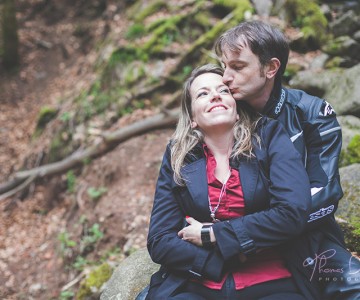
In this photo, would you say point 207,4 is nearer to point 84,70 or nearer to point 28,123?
point 84,70

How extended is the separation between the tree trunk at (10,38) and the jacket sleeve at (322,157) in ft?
38.6

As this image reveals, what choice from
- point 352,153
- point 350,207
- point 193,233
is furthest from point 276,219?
point 352,153

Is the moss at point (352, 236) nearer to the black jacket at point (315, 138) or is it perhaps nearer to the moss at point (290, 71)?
the black jacket at point (315, 138)

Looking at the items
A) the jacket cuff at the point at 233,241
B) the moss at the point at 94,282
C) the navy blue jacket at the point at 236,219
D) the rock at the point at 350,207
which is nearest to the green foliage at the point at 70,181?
the moss at the point at 94,282

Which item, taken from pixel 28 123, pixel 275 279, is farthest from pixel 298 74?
pixel 28 123

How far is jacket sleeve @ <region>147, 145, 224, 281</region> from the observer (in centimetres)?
278

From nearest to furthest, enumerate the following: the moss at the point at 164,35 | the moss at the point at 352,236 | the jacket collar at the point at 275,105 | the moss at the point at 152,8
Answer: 1. the jacket collar at the point at 275,105
2. the moss at the point at 352,236
3. the moss at the point at 164,35
4. the moss at the point at 152,8

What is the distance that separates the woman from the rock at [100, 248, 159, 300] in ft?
2.95

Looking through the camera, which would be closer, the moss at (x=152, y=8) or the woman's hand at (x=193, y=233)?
the woman's hand at (x=193, y=233)

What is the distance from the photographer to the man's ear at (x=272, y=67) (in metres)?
3.23

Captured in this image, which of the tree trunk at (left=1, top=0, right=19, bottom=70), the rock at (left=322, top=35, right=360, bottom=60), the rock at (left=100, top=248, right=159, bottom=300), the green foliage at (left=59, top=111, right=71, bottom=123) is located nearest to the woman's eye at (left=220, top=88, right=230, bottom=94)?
the rock at (left=100, top=248, right=159, bottom=300)

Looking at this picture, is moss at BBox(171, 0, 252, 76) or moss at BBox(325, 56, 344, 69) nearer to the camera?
moss at BBox(325, 56, 344, 69)

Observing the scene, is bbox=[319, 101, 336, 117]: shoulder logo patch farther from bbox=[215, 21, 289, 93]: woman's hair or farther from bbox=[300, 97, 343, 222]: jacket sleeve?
bbox=[215, 21, 289, 93]: woman's hair

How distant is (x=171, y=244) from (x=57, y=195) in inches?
234
